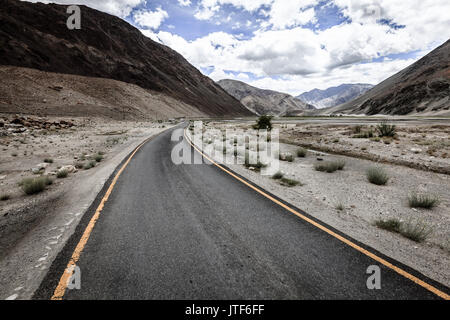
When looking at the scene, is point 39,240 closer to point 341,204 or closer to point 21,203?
point 21,203

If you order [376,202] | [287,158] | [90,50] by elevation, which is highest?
[90,50]

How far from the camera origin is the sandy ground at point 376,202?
11.8 ft

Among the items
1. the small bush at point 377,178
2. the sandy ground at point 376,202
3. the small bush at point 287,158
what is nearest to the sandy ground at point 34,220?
the sandy ground at point 376,202

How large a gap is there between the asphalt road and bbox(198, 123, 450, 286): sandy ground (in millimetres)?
607

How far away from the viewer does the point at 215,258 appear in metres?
3.44

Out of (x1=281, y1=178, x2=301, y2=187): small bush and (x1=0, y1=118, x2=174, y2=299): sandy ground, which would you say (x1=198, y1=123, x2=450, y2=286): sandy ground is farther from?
(x1=0, y1=118, x2=174, y2=299): sandy ground

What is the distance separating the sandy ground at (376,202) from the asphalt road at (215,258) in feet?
1.99

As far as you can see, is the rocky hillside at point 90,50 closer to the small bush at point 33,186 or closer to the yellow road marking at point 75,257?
the small bush at point 33,186

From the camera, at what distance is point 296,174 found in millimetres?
8453

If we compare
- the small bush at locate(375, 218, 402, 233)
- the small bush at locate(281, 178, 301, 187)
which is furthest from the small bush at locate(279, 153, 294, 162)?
the small bush at locate(375, 218, 402, 233)

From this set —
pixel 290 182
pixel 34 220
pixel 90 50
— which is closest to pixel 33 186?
pixel 34 220

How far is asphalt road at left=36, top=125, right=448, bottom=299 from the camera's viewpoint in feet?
9.23

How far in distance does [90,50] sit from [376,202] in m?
77.8

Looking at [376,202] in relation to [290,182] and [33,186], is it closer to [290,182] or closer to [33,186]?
[290,182]
